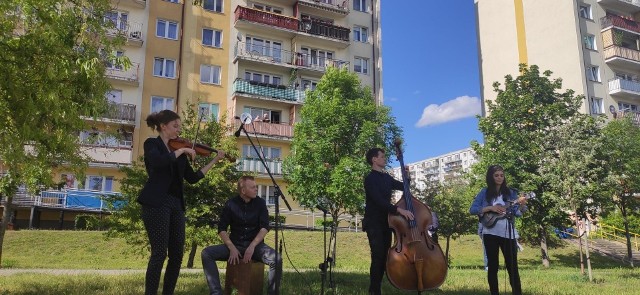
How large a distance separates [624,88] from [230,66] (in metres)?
30.3

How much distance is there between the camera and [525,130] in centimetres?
2150

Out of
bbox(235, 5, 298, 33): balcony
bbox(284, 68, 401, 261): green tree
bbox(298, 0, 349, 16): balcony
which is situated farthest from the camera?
bbox(298, 0, 349, 16): balcony

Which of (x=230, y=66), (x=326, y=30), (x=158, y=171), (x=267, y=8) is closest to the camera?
(x=158, y=171)

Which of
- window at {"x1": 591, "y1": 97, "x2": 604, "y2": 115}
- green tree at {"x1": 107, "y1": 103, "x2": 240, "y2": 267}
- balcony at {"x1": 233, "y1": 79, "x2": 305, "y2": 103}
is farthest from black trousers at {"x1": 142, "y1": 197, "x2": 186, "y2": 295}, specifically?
window at {"x1": 591, "y1": 97, "x2": 604, "y2": 115}

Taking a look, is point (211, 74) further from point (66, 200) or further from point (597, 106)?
point (597, 106)

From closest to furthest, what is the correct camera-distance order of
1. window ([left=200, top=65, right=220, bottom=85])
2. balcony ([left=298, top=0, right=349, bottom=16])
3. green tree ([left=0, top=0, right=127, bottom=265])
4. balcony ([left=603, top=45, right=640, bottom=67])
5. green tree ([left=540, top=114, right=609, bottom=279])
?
green tree ([left=0, top=0, right=127, bottom=265]) < green tree ([left=540, top=114, right=609, bottom=279]) < window ([left=200, top=65, right=220, bottom=85]) < balcony ([left=298, top=0, right=349, bottom=16]) < balcony ([left=603, top=45, right=640, bottom=67])

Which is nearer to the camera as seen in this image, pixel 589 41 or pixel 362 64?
pixel 362 64

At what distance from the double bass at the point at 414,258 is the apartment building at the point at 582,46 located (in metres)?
34.3

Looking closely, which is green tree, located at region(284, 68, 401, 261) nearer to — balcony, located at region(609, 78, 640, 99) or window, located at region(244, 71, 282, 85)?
window, located at region(244, 71, 282, 85)

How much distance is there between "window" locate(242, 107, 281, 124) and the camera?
105 feet

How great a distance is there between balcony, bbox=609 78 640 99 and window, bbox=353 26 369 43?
1967cm

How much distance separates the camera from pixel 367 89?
2467cm

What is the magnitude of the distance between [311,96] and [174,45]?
1141 cm

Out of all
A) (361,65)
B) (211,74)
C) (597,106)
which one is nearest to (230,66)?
(211,74)
